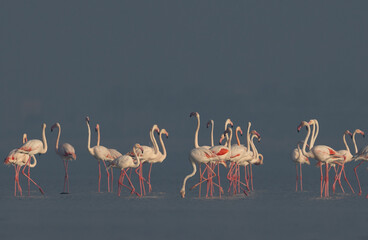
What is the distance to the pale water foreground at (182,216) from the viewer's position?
15.1m

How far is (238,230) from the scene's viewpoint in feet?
50.6

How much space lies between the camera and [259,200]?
2064 centimetres

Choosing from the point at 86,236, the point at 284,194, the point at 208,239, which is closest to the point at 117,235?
the point at 86,236

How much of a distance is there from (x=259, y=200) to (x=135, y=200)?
315 cm

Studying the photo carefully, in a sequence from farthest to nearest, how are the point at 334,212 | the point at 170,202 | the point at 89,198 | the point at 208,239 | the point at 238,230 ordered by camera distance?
the point at 89,198 < the point at 170,202 < the point at 334,212 < the point at 238,230 < the point at 208,239

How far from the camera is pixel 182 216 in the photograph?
57.0 feet

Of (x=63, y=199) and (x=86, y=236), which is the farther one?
(x=63, y=199)

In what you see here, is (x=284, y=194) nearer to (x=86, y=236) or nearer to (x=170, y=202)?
(x=170, y=202)

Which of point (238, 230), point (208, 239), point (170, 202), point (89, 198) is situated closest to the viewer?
point (208, 239)

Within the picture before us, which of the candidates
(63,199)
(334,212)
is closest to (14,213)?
(63,199)

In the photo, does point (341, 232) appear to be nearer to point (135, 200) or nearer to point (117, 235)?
point (117, 235)

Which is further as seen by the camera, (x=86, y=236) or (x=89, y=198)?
(x=89, y=198)

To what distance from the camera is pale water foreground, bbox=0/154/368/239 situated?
15.1m

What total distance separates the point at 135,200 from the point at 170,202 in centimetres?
98
